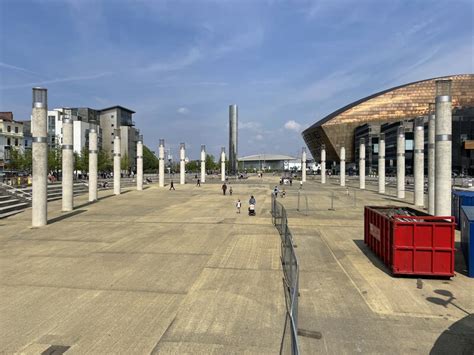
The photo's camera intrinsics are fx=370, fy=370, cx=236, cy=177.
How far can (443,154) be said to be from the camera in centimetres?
1908

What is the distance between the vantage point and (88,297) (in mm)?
9906

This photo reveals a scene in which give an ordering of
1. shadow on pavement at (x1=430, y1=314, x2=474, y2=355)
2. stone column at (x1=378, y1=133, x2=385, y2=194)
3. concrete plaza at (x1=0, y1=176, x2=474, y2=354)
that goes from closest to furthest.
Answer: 1. shadow on pavement at (x1=430, y1=314, x2=474, y2=355)
2. concrete plaza at (x1=0, y1=176, x2=474, y2=354)
3. stone column at (x1=378, y1=133, x2=385, y2=194)

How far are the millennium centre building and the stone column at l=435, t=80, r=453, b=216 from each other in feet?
428

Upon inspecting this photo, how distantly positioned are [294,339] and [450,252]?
9.03 metres

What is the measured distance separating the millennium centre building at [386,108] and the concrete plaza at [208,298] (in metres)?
140

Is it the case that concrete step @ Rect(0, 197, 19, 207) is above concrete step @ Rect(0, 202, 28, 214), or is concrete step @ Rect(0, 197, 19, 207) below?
above

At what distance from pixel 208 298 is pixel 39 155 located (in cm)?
1760

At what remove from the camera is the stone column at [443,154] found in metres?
19.1

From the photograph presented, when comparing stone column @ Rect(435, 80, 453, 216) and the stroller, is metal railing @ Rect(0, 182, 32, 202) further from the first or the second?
stone column @ Rect(435, 80, 453, 216)

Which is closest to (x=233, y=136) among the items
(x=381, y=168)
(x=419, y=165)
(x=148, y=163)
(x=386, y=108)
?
(x=148, y=163)

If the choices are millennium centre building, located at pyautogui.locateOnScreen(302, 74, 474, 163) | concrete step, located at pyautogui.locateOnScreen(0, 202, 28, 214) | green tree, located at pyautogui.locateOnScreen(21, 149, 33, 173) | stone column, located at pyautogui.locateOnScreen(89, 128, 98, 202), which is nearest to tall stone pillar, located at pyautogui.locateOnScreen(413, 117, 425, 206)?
stone column, located at pyautogui.locateOnScreen(89, 128, 98, 202)

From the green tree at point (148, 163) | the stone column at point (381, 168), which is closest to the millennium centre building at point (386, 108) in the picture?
the green tree at point (148, 163)

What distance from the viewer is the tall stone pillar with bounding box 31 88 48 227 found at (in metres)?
22.0

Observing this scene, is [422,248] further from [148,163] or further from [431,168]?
[148,163]
